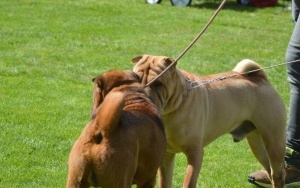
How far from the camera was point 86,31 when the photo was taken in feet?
39.7

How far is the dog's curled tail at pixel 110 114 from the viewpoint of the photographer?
3404 mm

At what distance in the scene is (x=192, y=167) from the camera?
4.78 meters

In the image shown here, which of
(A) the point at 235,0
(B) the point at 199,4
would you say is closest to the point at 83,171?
(B) the point at 199,4

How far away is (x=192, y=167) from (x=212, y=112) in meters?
0.52

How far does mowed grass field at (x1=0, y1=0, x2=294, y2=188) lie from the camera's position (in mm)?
6000

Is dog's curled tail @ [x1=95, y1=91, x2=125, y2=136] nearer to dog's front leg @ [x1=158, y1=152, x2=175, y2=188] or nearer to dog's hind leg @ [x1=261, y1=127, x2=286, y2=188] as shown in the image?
dog's front leg @ [x1=158, y1=152, x2=175, y2=188]

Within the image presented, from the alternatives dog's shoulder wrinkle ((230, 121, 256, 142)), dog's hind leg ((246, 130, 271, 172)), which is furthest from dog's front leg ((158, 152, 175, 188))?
dog's hind leg ((246, 130, 271, 172))

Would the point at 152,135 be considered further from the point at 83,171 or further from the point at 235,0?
the point at 235,0

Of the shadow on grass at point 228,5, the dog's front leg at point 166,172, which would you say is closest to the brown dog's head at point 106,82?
the dog's front leg at point 166,172

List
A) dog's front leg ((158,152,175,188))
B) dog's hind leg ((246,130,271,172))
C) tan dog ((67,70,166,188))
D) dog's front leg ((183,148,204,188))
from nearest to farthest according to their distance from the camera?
tan dog ((67,70,166,188)), dog's front leg ((183,148,204,188)), dog's front leg ((158,152,175,188)), dog's hind leg ((246,130,271,172))

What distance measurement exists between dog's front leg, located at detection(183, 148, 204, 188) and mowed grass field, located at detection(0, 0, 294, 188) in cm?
89

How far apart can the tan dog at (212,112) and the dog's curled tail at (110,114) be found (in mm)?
790

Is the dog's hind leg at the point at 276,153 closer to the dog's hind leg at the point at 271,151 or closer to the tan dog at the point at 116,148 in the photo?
the dog's hind leg at the point at 271,151

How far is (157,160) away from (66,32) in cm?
841
